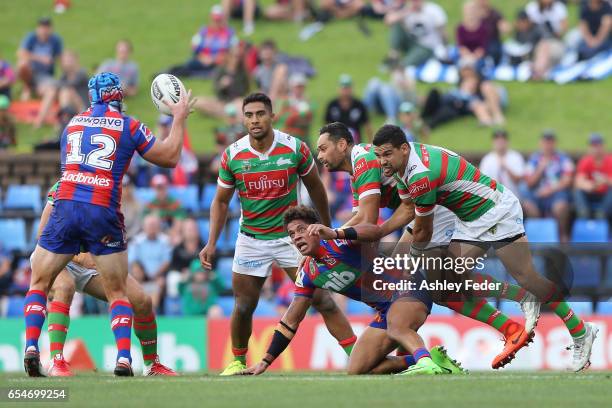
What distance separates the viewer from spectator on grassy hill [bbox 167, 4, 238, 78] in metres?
25.9

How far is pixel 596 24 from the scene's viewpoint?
25109 mm

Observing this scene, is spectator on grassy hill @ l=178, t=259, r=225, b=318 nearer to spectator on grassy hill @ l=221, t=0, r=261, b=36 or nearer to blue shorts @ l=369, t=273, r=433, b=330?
blue shorts @ l=369, t=273, r=433, b=330

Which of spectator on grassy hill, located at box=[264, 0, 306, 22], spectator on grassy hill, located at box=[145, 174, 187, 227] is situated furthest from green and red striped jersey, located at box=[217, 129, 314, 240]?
spectator on grassy hill, located at box=[264, 0, 306, 22]

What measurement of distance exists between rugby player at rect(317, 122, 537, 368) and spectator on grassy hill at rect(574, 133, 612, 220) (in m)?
8.04

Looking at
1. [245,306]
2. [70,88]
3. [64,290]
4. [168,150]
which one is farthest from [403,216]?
[70,88]

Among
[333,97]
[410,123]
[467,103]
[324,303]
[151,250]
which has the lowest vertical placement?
[324,303]

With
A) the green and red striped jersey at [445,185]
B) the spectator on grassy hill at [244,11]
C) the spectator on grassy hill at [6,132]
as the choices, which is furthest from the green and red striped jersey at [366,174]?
the spectator on grassy hill at [244,11]

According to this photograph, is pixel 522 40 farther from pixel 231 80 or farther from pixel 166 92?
pixel 166 92

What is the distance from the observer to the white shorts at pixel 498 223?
39.8ft

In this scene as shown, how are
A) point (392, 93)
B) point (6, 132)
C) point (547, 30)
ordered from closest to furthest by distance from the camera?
point (6, 132) < point (392, 93) < point (547, 30)

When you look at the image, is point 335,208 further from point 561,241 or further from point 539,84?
point 539,84

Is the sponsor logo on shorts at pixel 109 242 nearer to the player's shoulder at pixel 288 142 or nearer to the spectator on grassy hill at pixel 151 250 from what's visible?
the player's shoulder at pixel 288 142

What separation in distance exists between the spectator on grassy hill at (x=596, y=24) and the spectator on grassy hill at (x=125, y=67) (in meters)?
8.82

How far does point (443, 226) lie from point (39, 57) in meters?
15.2
